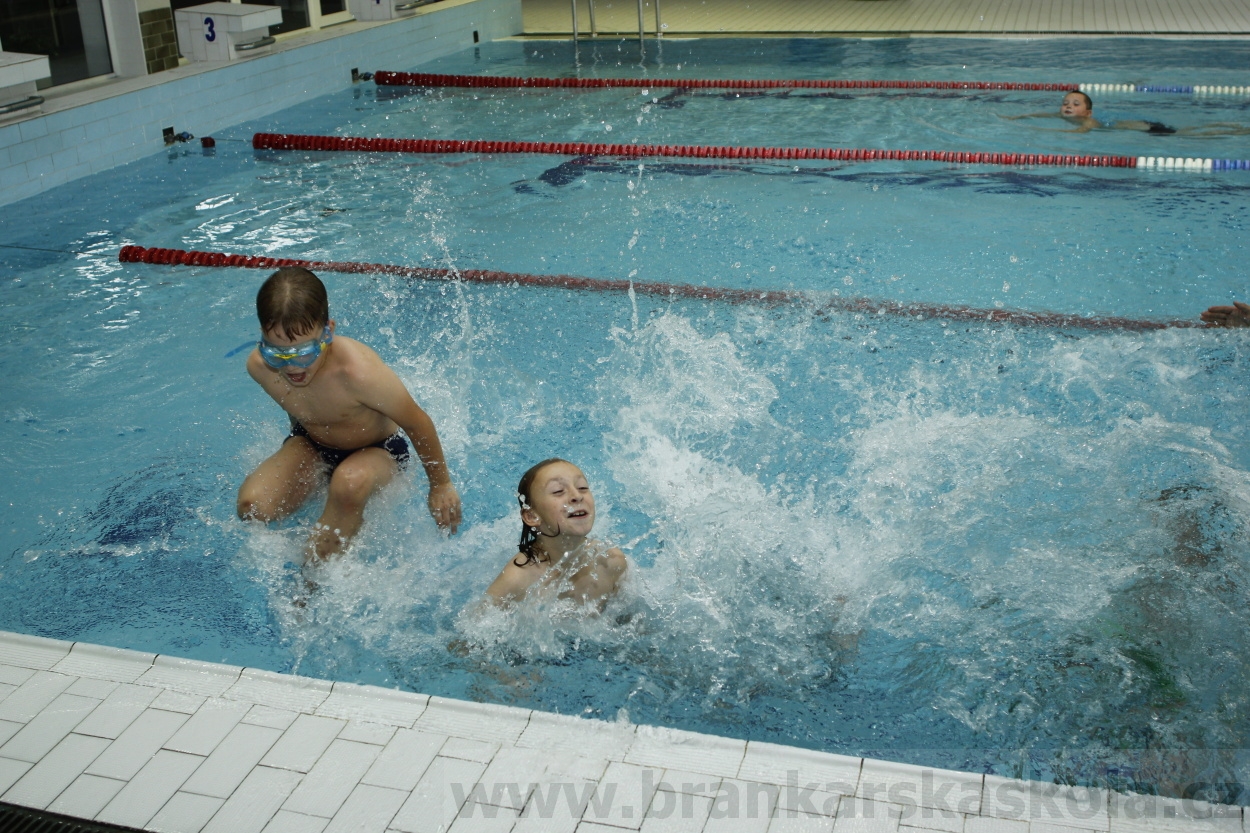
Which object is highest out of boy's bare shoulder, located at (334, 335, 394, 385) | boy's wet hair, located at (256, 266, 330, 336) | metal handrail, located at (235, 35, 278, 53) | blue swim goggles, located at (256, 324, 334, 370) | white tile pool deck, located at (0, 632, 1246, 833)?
metal handrail, located at (235, 35, 278, 53)

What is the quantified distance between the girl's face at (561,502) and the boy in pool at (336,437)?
41cm

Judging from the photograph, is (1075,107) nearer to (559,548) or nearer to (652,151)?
(652,151)

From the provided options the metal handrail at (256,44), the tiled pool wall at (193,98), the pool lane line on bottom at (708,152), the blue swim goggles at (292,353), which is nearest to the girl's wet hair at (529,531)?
the blue swim goggles at (292,353)

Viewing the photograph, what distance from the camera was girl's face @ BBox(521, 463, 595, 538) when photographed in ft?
8.78

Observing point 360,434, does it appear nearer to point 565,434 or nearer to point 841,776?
point 565,434

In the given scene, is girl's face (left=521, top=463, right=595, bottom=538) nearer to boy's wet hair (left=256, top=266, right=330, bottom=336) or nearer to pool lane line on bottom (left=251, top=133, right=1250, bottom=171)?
boy's wet hair (left=256, top=266, right=330, bottom=336)

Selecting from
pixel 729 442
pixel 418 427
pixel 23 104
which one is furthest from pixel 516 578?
pixel 23 104

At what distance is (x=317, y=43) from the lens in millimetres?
9969

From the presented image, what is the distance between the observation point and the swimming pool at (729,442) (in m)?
2.71

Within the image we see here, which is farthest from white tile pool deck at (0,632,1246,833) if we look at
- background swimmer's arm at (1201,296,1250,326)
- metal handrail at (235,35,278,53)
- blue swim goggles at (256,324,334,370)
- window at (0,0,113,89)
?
metal handrail at (235,35,278,53)

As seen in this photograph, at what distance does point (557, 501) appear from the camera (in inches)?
106

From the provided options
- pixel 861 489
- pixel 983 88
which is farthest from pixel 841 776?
pixel 983 88

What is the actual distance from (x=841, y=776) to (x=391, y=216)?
5219 mm

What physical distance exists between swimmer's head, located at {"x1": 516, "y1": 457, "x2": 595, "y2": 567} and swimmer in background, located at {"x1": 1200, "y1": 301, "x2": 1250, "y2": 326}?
102 inches
